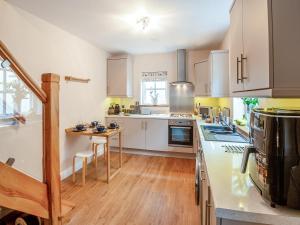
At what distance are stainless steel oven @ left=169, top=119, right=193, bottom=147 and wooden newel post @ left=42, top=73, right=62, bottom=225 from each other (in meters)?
2.95

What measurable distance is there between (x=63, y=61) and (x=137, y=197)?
2452mm

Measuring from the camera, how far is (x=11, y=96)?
2.17 metres

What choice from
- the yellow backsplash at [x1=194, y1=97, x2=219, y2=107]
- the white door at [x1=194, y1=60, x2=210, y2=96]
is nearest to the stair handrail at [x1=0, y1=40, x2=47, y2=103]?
the white door at [x1=194, y1=60, x2=210, y2=96]

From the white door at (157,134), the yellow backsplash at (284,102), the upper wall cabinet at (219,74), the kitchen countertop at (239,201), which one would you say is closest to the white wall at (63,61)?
the white door at (157,134)

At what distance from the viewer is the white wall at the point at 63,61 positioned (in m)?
2.29

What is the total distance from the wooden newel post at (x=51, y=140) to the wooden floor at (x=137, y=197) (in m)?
0.73

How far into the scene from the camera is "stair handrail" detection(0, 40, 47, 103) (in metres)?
1.06

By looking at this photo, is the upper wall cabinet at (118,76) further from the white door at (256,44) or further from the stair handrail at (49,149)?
the white door at (256,44)

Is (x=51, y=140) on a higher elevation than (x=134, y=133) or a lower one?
higher

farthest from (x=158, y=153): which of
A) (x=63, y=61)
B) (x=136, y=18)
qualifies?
(x=136, y=18)

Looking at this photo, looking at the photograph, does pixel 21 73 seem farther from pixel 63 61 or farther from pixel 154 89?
pixel 154 89

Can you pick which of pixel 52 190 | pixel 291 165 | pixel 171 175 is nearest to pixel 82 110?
pixel 171 175

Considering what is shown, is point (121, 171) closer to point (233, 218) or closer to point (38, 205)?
point (38, 205)

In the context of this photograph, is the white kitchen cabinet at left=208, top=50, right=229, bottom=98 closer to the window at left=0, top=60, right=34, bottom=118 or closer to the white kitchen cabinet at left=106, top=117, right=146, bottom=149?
the white kitchen cabinet at left=106, top=117, right=146, bottom=149
